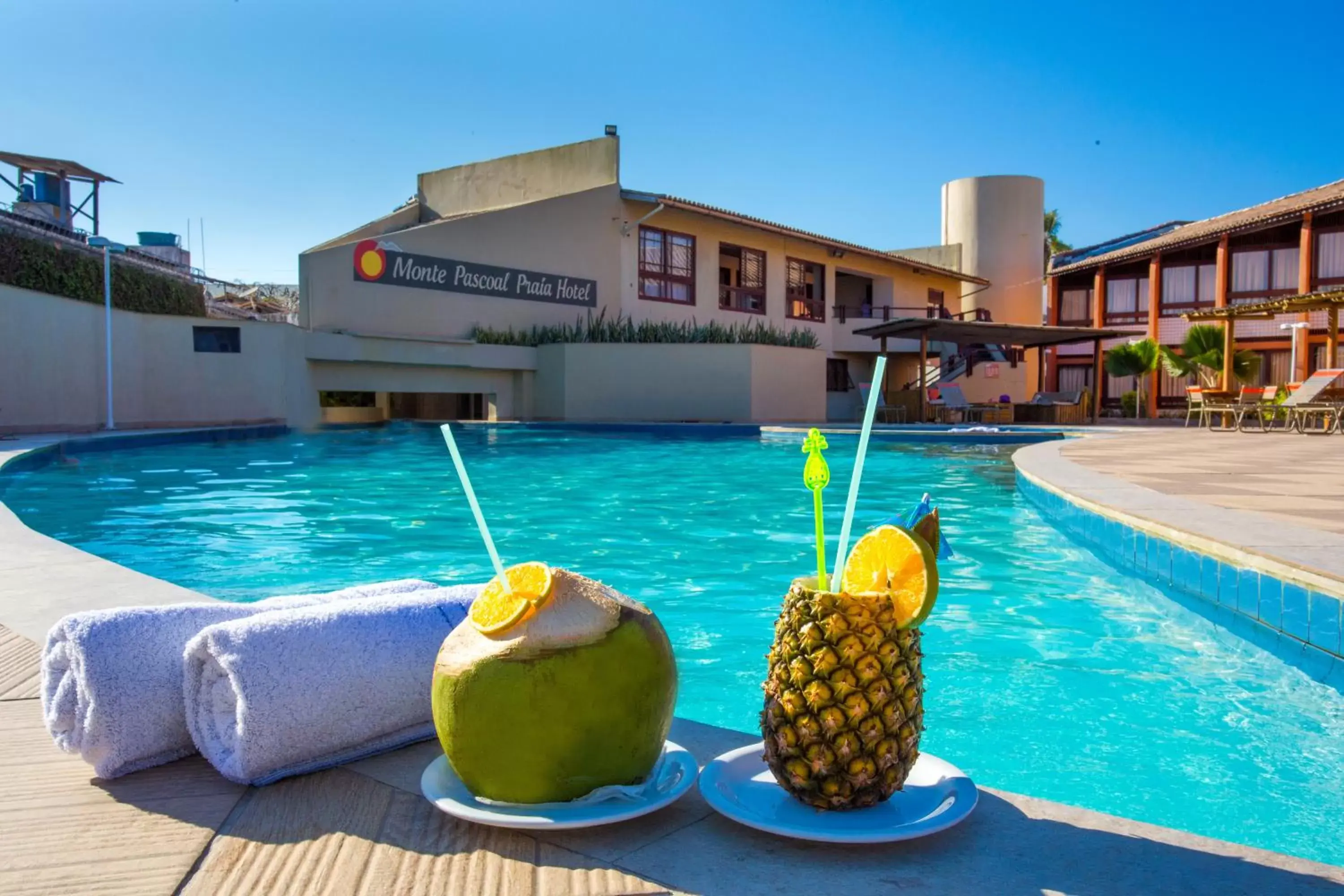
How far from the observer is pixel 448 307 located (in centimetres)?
2119

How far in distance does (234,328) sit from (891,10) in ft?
45.5

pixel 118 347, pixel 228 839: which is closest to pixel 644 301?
pixel 118 347

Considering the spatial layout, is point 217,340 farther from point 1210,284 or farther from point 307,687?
point 1210,284

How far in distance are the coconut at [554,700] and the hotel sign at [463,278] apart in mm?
19901

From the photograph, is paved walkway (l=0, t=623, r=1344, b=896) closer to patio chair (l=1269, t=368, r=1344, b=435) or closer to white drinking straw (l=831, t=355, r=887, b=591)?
white drinking straw (l=831, t=355, r=887, b=591)

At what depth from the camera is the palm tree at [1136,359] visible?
89.4 ft

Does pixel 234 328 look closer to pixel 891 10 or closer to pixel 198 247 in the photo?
pixel 891 10

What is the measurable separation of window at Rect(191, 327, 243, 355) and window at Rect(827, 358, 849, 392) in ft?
56.2

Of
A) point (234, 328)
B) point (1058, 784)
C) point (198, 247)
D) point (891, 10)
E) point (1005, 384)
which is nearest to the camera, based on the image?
point (1058, 784)

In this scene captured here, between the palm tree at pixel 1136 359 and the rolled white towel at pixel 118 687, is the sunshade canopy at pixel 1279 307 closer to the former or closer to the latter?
the palm tree at pixel 1136 359

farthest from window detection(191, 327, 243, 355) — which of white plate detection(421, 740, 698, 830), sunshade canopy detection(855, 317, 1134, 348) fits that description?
white plate detection(421, 740, 698, 830)

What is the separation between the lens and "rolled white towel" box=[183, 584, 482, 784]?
1.81 metres

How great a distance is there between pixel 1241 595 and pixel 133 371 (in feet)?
60.8

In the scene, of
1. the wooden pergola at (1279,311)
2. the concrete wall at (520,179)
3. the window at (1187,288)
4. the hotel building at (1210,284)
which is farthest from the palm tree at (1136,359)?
the concrete wall at (520,179)
